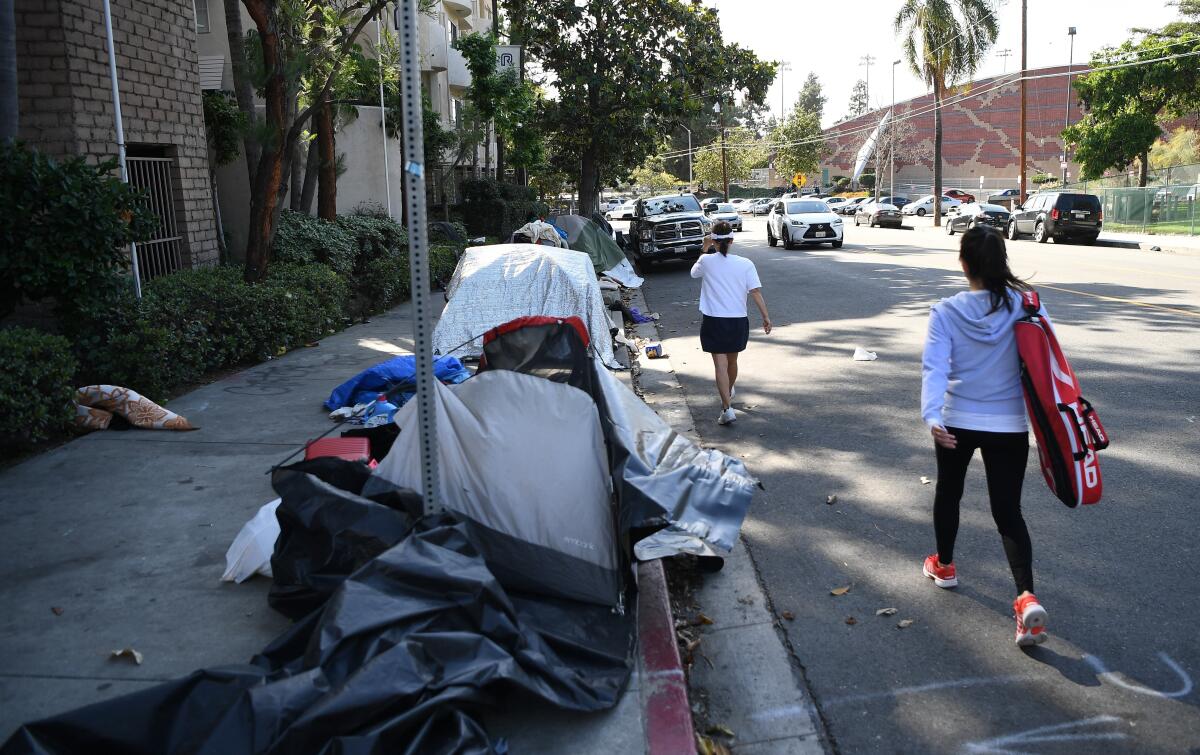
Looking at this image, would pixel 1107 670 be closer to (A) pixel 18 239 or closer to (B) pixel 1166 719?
(B) pixel 1166 719

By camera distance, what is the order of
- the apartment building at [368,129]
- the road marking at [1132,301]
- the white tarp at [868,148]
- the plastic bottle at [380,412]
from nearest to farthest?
the plastic bottle at [380,412] < the road marking at [1132,301] < the apartment building at [368,129] < the white tarp at [868,148]

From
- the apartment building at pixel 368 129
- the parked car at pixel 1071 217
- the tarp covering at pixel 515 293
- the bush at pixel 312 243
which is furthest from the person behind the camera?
the parked car at pixel 1071 217

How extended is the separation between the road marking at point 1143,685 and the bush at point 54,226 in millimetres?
7008

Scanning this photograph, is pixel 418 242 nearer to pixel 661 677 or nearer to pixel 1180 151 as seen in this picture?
pixel 661 677

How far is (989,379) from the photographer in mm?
4254

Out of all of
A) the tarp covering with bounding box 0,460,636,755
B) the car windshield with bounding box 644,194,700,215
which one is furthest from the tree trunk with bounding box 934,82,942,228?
the tarp covering with bounding box 0,460,636,755

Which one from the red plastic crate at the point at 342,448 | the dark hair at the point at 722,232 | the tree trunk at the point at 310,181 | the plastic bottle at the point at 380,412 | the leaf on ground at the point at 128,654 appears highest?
the tree trunk at the point at 310,181

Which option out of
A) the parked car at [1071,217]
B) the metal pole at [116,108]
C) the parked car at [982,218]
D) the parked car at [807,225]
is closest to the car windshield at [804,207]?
the parked car at [807,225]

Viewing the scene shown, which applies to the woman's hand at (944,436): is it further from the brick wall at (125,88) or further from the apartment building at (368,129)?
the apartment building at (368,129)

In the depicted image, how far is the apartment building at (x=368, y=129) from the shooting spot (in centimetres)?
1653

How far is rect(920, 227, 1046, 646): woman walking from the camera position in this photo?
423 centimetres

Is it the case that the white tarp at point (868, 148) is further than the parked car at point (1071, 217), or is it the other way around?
the white tarp at point (868, 148)

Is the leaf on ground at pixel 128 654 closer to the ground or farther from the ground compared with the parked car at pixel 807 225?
closer to the ground

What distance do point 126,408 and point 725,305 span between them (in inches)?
195
